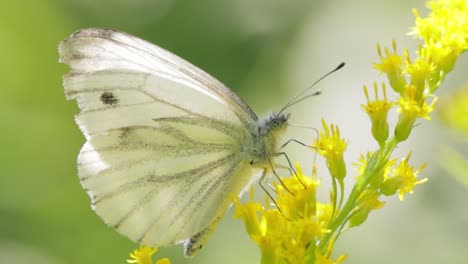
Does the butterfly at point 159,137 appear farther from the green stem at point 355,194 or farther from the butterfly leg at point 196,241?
the green stem at point 355,194

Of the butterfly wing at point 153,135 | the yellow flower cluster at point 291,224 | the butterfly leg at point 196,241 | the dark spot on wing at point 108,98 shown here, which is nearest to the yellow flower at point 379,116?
the yellow flower cluster at point 291,224

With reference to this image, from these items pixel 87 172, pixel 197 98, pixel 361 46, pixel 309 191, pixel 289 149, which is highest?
pixel 361 46

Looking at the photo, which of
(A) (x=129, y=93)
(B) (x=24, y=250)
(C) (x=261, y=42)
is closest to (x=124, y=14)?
(C) (x=261, y=42)

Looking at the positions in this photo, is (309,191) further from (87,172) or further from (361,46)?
(361,46)

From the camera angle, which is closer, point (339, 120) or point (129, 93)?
point (129, 93)

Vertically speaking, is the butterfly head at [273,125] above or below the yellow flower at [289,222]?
above

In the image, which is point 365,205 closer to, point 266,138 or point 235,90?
point 266,138

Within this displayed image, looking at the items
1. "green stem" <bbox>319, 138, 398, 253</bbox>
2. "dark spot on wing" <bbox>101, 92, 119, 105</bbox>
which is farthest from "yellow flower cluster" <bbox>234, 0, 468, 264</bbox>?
"dark spot on wing" <bbox>101, 92, 119, 105</bbox>
